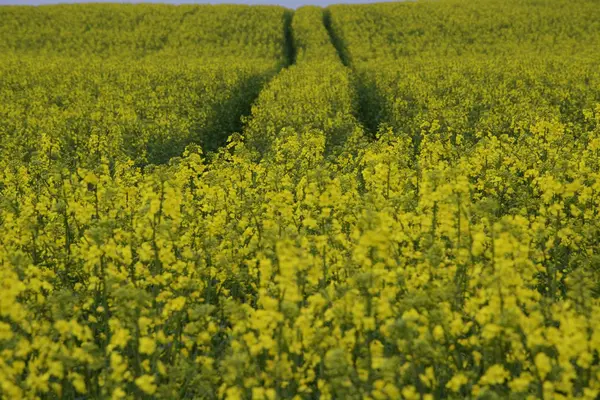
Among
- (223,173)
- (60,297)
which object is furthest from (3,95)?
(60,297)

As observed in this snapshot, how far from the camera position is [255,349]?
4.09 m

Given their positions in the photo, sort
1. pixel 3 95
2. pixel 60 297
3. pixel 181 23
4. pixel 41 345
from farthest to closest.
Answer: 1. pixel 181 23
2. pixel 3 95
3. pixel 60 297
4. pixel 41 345

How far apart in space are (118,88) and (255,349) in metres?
18.9

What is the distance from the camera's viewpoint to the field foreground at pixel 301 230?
14.2 ft

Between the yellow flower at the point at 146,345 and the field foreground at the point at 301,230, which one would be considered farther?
the field foreground at the point at 301,230

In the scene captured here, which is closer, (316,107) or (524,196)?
(524,196)

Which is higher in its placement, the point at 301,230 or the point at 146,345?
the point at 301,230

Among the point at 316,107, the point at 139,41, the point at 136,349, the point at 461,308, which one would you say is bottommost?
the point at 136,349

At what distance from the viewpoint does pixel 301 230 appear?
664 cm

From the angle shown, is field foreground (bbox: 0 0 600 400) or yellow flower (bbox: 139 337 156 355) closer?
yellow flower (bbox: 139 337 156 355)

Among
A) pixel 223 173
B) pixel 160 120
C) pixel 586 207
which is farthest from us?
pixel 160 120

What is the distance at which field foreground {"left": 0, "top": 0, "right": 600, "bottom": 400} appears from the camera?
4.33 metres

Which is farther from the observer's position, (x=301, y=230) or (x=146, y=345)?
(x=301, y=230)

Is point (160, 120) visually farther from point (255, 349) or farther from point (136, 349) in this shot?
point (255, 349)
